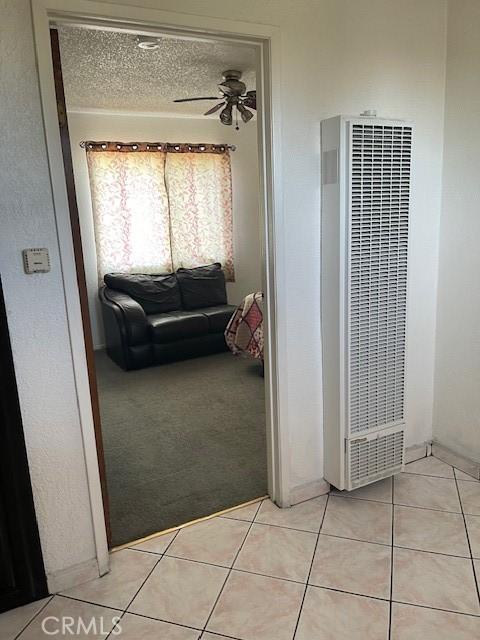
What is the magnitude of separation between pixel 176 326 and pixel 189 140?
6.93ft

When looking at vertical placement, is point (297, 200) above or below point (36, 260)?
above

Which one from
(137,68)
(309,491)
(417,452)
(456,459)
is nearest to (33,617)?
(309,491)

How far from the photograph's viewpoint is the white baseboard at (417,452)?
2818 millimetres

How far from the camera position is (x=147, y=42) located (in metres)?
2.89

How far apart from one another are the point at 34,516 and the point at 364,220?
1.81m

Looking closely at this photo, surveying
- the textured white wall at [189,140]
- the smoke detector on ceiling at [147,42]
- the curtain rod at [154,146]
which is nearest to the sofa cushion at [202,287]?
the textured white wall at [189,140]

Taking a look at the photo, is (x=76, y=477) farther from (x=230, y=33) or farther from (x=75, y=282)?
(x=230, y=33)

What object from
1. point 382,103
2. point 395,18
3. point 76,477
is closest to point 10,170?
point 76,477

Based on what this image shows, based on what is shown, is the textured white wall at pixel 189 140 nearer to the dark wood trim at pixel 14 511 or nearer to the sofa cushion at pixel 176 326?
the sofa cushion at pixel 176 326

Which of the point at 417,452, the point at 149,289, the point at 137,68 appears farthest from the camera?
the point at 149,289

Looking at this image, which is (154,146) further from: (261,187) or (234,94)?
(261,187)

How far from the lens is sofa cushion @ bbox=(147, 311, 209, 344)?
185 inches

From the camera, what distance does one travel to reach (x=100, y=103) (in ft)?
15.2

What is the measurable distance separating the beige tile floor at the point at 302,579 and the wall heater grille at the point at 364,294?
275mm
